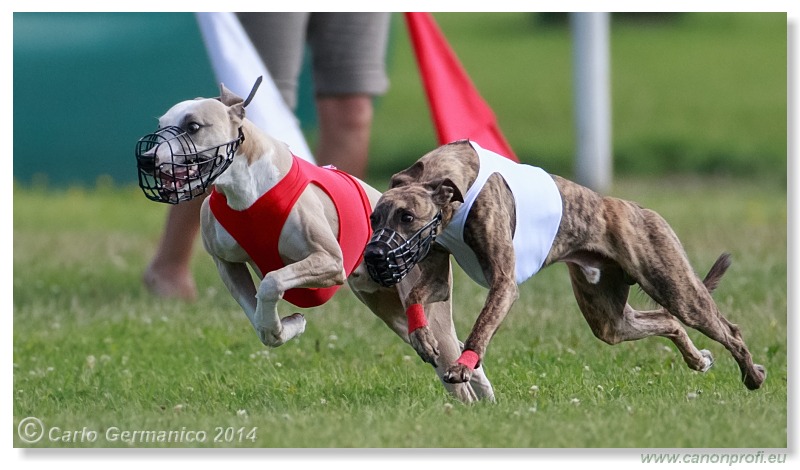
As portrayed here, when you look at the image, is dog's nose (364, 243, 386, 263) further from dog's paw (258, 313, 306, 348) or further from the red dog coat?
dog's paw (258, 313, 306, 348)

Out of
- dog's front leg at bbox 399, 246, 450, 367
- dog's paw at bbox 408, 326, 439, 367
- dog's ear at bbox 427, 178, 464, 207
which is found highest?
dog's ear at bbox 427, 178, 464, 207

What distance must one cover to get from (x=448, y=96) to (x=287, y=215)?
230 centimetres

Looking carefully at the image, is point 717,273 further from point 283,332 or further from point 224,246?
point 224,246

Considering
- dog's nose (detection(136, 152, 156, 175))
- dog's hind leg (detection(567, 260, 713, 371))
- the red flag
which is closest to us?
dog's nose (detection(136, 152, 156, 175))

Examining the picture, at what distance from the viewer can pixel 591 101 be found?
441 inches

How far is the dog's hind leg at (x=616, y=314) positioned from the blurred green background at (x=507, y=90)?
614 cm

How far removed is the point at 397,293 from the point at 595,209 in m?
0.85

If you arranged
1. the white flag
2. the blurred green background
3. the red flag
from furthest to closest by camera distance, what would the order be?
the blurred green background
the red flag
the white flag

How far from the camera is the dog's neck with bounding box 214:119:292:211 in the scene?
14.2 ft

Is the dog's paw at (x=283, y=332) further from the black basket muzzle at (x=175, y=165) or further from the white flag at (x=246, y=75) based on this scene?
the white flag at (x=246, y=75)

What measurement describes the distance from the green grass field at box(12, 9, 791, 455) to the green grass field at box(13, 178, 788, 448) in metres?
0.01

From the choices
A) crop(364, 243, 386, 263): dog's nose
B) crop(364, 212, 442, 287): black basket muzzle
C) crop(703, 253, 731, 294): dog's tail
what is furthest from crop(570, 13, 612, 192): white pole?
crop(364, 243, 386, 263): dog's nose

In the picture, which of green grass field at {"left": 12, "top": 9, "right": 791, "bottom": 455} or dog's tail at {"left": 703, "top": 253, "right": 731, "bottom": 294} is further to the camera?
dog's tail at {"left": 703, "top": 253, "right": 731, "bottom": 294}

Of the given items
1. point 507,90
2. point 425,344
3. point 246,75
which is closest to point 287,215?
point 425,344
